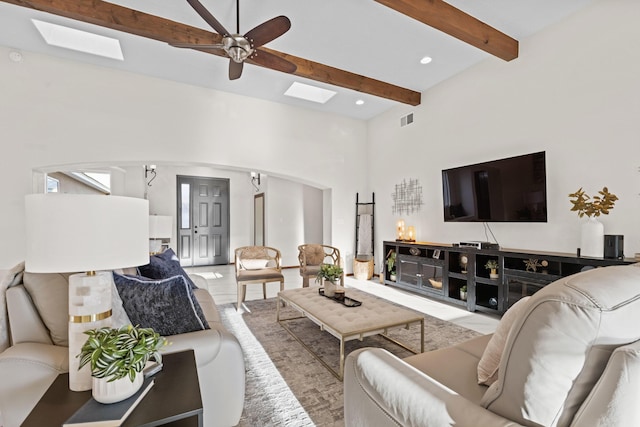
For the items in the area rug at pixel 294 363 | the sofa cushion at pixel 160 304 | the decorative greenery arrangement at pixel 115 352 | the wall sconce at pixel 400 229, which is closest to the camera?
the decorative greenery arrangement at pixel 115 352

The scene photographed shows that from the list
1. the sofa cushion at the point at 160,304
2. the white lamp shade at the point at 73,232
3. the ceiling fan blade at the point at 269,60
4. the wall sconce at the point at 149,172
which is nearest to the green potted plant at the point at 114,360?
the white lamp shade at the point at 73,232

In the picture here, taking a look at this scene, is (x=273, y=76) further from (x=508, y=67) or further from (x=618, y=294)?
(x=618, y=294)

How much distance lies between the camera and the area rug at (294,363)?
174 cm

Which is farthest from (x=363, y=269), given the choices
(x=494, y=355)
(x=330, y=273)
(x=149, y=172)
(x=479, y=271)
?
(x=149, y=172)

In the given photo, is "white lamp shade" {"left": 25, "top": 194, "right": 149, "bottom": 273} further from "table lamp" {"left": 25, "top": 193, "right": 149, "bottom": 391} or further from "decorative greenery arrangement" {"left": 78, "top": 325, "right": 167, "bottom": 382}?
"decorative greenery arrangement" {"left": 78, "top": 325, "right": 167, "bottom": 382}

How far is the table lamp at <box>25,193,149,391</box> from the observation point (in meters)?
0.98

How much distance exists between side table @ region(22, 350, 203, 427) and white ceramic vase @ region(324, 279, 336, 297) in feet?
5.92

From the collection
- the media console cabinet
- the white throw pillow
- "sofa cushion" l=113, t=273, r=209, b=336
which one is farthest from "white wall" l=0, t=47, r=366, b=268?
the white throw pillow

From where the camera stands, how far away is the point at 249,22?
324cm

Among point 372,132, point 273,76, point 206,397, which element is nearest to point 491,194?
point 372,132

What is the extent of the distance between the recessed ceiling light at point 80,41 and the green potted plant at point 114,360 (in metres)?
4.08

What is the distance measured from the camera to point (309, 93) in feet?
17.6

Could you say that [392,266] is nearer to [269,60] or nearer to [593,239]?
[593,239]

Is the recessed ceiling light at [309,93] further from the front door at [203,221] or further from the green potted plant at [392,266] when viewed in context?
the front door at [203,221]
